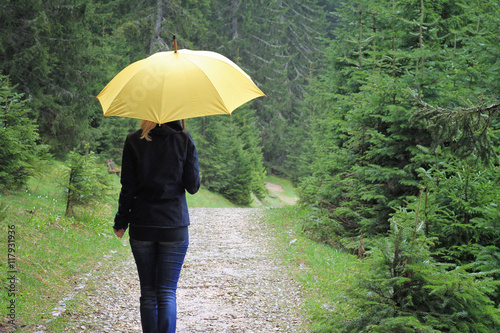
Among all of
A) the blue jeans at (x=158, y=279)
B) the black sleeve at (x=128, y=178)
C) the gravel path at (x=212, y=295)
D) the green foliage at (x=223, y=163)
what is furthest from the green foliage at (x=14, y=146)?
the green foliage at (x=223, y=163)

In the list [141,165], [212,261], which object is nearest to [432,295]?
[141,165]

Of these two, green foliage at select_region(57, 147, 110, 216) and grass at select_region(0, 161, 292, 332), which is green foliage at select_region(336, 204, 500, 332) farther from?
green foliage at select_region(57, 147, 110, 216)

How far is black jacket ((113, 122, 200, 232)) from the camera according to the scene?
3.44 meters

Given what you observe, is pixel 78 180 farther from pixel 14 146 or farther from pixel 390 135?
pixel 390 135

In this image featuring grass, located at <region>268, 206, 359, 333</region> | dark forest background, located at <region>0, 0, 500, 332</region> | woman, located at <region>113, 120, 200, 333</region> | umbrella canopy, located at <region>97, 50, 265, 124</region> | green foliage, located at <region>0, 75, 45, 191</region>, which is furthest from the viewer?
green foliage, located at <region>0, 75, 45, 191</region>

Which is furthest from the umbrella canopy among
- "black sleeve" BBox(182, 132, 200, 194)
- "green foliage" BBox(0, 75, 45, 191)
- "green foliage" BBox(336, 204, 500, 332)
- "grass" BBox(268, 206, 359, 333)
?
"green foliage" BBox(0, 75, 45, 191)

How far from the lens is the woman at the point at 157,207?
344 centimetres

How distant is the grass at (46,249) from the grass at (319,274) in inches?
108

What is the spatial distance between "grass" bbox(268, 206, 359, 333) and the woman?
1472mm

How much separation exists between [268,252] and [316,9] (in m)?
48.9

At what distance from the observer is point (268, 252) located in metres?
9.23

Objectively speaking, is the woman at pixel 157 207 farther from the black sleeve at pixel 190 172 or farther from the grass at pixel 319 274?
the grass at pixel 319 274

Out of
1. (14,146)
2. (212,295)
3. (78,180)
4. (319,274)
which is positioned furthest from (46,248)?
(319,274)

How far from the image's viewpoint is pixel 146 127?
3545mm
